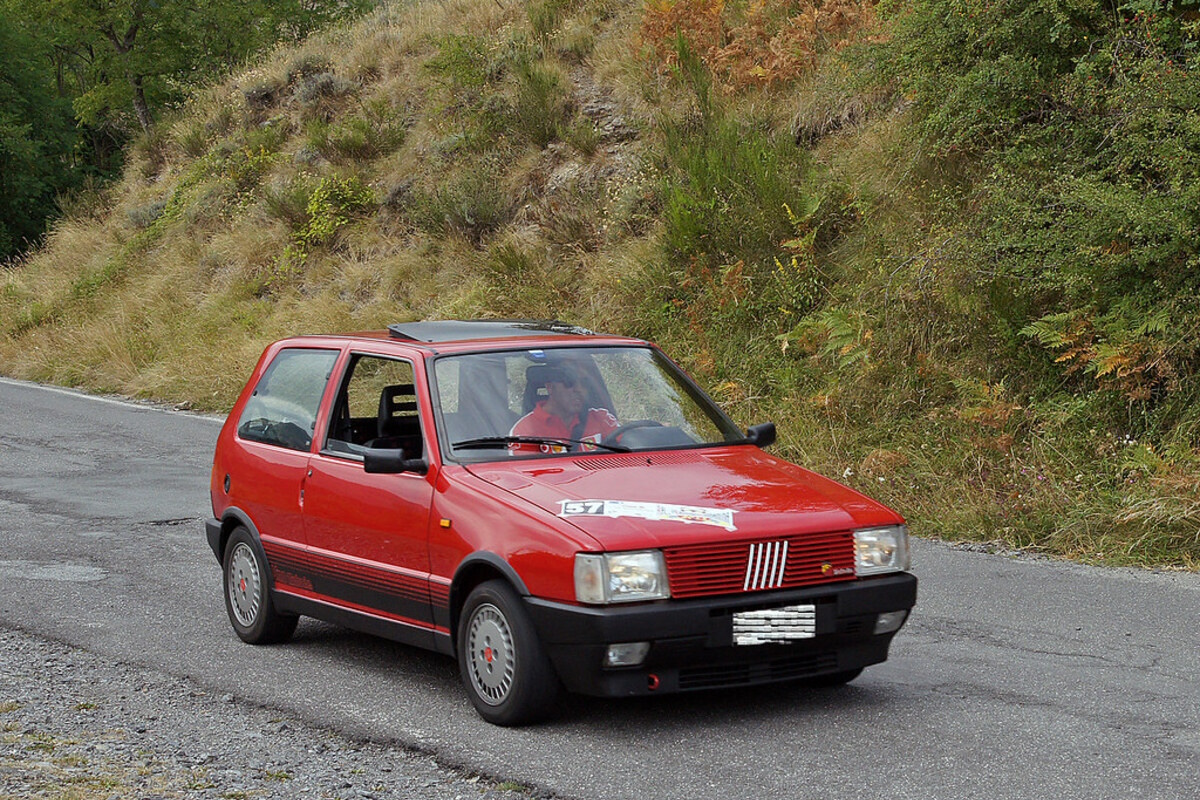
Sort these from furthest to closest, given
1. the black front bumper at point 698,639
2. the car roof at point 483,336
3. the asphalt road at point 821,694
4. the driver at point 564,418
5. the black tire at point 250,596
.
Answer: the black tire at point 250,596 → the car roof at point 483,336 → the driver at point 564,418 → the black front bumper at point 698,639 → the asphalt road at point 821,694

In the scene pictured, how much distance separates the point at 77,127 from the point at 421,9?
41.4 feet

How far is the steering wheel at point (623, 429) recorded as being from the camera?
654 cm

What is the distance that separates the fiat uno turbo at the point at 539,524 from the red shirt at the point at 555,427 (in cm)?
1

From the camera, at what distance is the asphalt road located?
5.04m

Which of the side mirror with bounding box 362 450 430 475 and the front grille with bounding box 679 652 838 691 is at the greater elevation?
the side mirror with bounding box 362 450 430 475

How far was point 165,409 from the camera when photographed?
1966 cm

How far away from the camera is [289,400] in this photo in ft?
24.8

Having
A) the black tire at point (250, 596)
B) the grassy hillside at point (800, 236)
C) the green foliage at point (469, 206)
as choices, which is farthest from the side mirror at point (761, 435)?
the green foliage at point (469, 206)

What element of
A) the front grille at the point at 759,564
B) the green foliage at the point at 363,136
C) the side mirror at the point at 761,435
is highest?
the green foliage at the point at 363,136

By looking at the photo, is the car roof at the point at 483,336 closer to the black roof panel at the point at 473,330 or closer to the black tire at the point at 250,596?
the black roof panel at the point at 473,330

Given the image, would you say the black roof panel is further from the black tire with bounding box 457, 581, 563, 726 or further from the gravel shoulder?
the gravel shoulder

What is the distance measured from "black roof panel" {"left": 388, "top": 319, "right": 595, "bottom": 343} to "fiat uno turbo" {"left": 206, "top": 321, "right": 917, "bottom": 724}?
2cm

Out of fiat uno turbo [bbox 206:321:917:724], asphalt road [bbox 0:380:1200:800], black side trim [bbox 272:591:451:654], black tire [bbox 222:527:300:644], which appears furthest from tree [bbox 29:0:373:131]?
black side trim [bbox 272:591:451:654]

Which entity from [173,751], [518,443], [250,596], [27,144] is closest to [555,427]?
[518,443]
